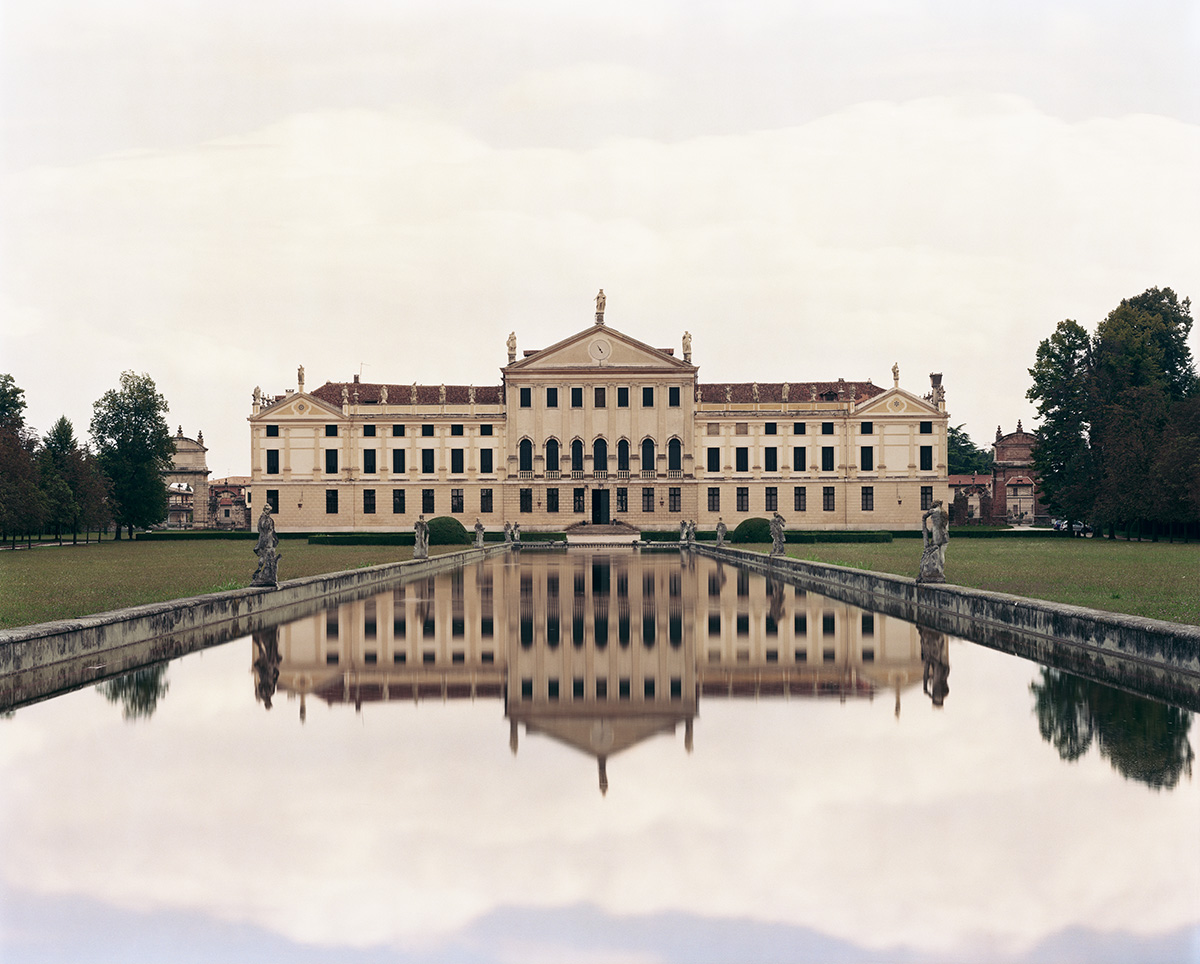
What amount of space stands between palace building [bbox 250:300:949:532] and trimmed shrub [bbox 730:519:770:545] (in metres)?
11.1

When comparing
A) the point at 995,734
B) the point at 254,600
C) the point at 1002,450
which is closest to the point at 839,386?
the point at 1002,450

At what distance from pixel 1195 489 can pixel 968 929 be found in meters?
40.4

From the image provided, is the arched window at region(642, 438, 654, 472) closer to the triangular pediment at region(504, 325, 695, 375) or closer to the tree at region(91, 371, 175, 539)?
the triangular pediment at region(504, 325, 695, 375)

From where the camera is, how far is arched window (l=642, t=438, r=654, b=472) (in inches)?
2430

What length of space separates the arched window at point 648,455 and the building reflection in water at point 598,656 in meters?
44.3

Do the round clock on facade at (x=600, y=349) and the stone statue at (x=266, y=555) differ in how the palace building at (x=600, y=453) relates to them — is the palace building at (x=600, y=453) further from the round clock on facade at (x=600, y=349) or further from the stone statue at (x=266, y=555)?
the stone statue at (x=266, y=555)

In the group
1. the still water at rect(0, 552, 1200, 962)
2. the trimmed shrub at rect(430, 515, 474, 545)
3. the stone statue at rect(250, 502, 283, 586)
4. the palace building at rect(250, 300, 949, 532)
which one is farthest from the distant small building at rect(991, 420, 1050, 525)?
the still water at rect(0, 552, 1200, 962)

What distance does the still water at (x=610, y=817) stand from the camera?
3.69 meters

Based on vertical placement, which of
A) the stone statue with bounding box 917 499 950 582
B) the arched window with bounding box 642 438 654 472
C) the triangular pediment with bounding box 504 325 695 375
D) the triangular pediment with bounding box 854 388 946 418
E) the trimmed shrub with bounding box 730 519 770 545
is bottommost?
the trimmed shrub with bounding box 730 519 770 545

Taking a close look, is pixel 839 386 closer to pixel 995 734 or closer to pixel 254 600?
pixel 254 600

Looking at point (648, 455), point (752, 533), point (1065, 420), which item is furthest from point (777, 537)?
point (648, 455)

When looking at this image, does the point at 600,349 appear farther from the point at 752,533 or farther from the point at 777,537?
the point at 777,537

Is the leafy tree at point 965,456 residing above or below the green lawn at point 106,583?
above

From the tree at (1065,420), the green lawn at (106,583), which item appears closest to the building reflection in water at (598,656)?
the green lawn at (106,583)
